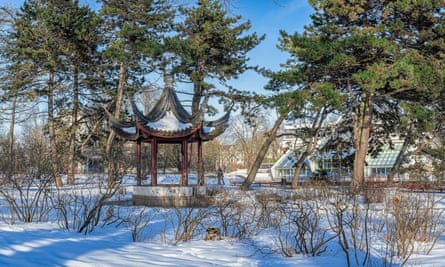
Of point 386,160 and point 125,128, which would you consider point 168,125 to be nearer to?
point 125,128

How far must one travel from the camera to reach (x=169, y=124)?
1476 cm

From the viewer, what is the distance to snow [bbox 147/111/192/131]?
47.8 feet

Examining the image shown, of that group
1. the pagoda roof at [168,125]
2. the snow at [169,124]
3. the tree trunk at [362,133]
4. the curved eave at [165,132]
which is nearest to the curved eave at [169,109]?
the pagoda roof at [168,125]

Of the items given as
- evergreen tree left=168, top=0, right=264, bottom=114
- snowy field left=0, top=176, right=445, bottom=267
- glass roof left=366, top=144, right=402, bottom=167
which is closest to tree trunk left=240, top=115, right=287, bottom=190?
evergreen tree left=168, top=0, right=264, bottom=114

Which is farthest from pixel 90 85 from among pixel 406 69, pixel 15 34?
pixel 406 69

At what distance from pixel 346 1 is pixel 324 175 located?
10.1 metres

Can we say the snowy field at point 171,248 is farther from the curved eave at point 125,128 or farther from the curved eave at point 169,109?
the curved eave at point 125,128

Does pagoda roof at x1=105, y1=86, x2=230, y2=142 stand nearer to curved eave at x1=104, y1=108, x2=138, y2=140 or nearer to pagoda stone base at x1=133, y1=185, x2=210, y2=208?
curved eave at x1=104, y1=108, x2=138, y2=140

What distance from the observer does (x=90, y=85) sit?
80.1 feet

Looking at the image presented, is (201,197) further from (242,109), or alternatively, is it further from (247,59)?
(247,59)

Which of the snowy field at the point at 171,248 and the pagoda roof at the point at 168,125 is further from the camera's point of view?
the pagoda roof at the point at 168,125

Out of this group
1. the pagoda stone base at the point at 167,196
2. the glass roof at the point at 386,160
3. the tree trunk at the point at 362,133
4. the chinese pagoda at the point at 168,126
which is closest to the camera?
the pagoda stone base at the point at 167,196

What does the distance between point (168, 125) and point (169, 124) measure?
0.21 feet

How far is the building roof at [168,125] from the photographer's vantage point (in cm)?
1458
